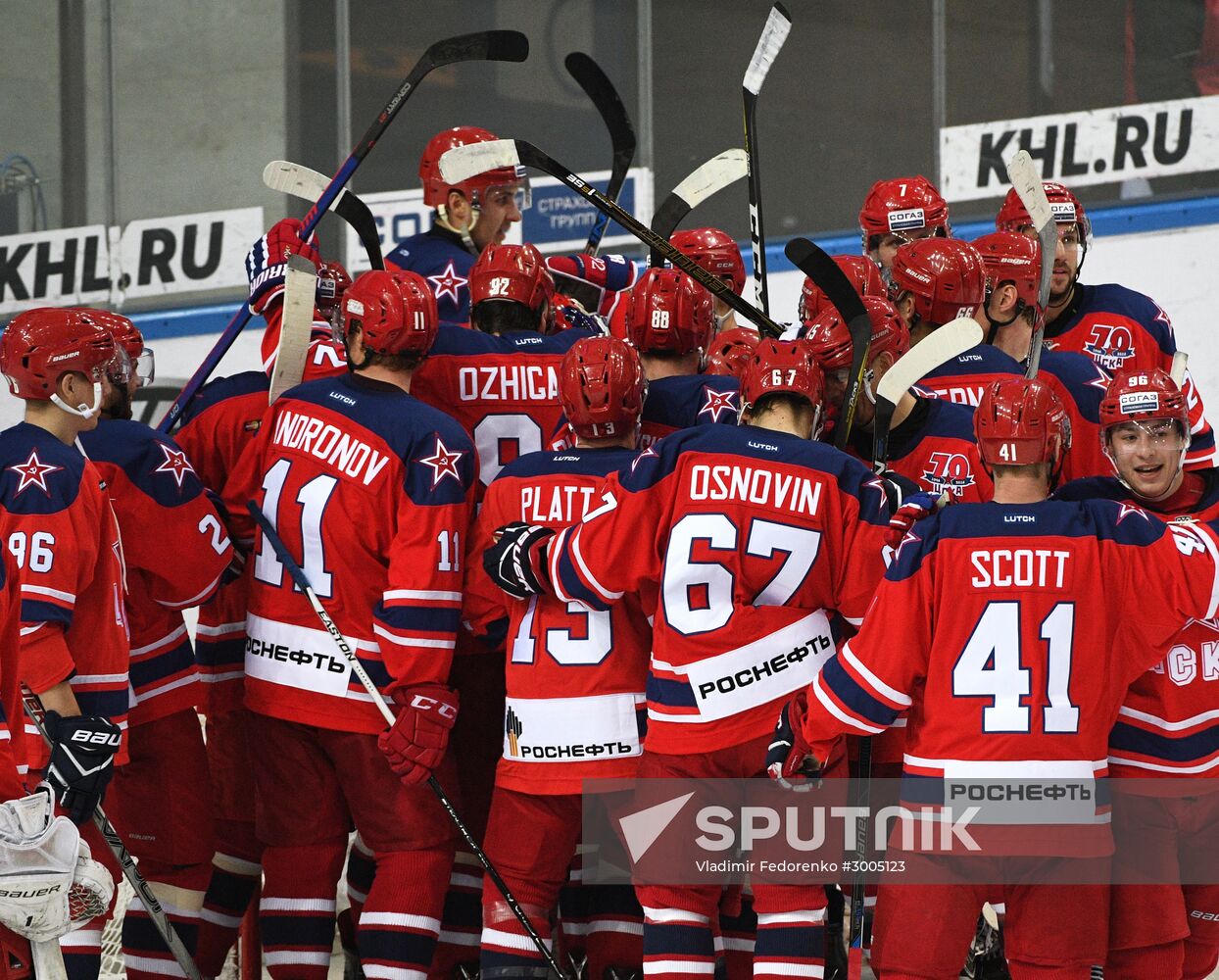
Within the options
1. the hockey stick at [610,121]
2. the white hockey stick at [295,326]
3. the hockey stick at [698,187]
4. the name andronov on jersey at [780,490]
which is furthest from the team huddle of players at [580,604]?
the hockey stick at [610,121]

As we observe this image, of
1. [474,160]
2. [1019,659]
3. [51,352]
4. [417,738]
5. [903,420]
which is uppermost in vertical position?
[474,160]

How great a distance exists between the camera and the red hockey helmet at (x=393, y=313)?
318cm

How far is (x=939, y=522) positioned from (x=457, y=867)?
4.46 feet

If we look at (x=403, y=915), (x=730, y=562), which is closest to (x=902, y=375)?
(x=730, y=562)

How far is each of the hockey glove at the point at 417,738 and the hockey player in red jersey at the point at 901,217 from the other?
5.25 feet

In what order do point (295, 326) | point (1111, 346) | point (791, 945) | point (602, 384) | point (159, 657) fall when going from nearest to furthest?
point (791, 945)
point (602, 384)
point (159, 657)
point (295, 326)
point (1111, 346)

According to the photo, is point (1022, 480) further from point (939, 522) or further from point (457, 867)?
point (457, 867)

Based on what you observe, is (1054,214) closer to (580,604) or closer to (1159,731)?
(1159,731)

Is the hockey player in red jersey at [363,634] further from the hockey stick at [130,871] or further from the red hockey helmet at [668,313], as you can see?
the red hockey helmet at [668,313]

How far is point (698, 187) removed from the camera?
4.16 metres

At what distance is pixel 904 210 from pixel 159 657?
1.97 m

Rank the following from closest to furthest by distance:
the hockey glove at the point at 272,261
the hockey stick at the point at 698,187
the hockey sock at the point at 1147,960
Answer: the hockey sock at the point at 1147,960 → the hockey glove at the point at 272,261 → the hockey stick at the point at 698,187

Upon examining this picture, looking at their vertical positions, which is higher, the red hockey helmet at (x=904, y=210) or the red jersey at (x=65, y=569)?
the red hockey helmet at (x=904, y=210)

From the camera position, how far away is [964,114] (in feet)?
21.0
